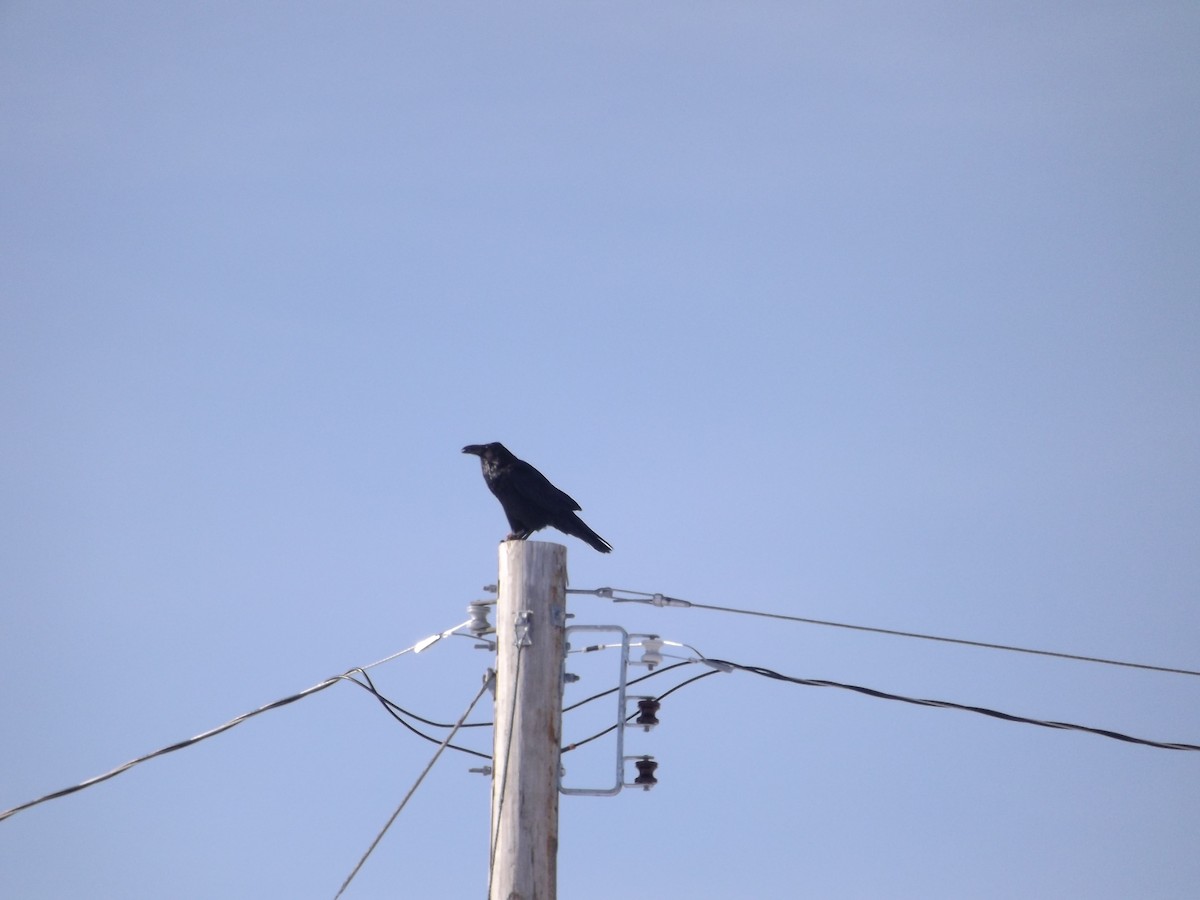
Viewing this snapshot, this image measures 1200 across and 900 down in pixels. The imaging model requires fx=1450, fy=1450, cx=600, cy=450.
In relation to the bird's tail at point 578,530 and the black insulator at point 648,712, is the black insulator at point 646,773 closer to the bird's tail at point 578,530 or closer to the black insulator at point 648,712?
the black insulator at point 648,712

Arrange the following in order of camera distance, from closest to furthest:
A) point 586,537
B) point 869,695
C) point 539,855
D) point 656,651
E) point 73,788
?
1. point 539,855
2. point 73,788
3. point 656,651
4. point 869,695
5. point 586,537

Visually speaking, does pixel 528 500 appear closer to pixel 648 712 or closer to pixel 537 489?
pixel 537 489

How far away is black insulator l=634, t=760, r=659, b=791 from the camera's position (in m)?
7.17

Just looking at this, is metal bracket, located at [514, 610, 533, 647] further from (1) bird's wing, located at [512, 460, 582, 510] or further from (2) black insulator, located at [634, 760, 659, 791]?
(1) bird's wing, located at [512, 460, 582, 510]

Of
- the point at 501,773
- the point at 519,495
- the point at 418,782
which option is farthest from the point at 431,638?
the point at 519,495

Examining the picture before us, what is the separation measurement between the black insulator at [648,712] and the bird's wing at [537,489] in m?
3.51

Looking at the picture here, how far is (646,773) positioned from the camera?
23.7ft

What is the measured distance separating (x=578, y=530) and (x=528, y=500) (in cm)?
46

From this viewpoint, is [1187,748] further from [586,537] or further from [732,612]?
[586,537]

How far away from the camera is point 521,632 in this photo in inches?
275

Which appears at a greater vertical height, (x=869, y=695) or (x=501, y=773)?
(x=869, y=695)

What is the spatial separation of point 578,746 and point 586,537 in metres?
3.63

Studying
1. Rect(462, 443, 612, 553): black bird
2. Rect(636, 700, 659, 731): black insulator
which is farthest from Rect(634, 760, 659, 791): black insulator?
Rect(462, 443, 612, 553): black bird

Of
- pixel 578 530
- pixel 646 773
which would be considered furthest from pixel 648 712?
pixel 578 530
